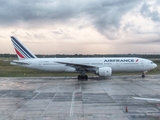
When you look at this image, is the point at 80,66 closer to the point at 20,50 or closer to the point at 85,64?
the point at 85,64

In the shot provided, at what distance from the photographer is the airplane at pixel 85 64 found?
3321 centimetres

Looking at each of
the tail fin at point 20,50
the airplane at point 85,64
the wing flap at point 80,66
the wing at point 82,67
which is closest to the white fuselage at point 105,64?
the airplane at point 85,64

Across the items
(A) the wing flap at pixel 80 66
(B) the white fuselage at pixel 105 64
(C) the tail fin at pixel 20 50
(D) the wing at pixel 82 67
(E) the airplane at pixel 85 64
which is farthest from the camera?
(C) the tail fin at pixel 20 50

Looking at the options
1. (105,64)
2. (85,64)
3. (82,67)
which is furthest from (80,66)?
(105,64)

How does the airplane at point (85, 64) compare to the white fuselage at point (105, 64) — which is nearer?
the airplane at point (85, 64)

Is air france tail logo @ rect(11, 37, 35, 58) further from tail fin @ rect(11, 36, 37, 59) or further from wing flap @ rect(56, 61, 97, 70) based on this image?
wing flap @ rect(56, 61, 97, 70)

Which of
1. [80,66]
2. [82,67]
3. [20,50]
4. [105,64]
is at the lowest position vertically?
[82,67]

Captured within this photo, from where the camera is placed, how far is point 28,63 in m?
35.2

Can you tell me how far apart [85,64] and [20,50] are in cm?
1115

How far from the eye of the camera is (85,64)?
34.1 metres

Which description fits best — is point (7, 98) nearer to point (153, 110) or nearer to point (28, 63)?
point (153, 110)

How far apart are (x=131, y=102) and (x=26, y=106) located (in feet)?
25.1

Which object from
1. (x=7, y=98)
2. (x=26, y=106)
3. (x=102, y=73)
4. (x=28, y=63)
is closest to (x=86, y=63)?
(x=102, y=73)

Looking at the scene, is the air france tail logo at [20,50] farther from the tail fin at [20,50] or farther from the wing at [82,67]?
the wing at [82,67]
